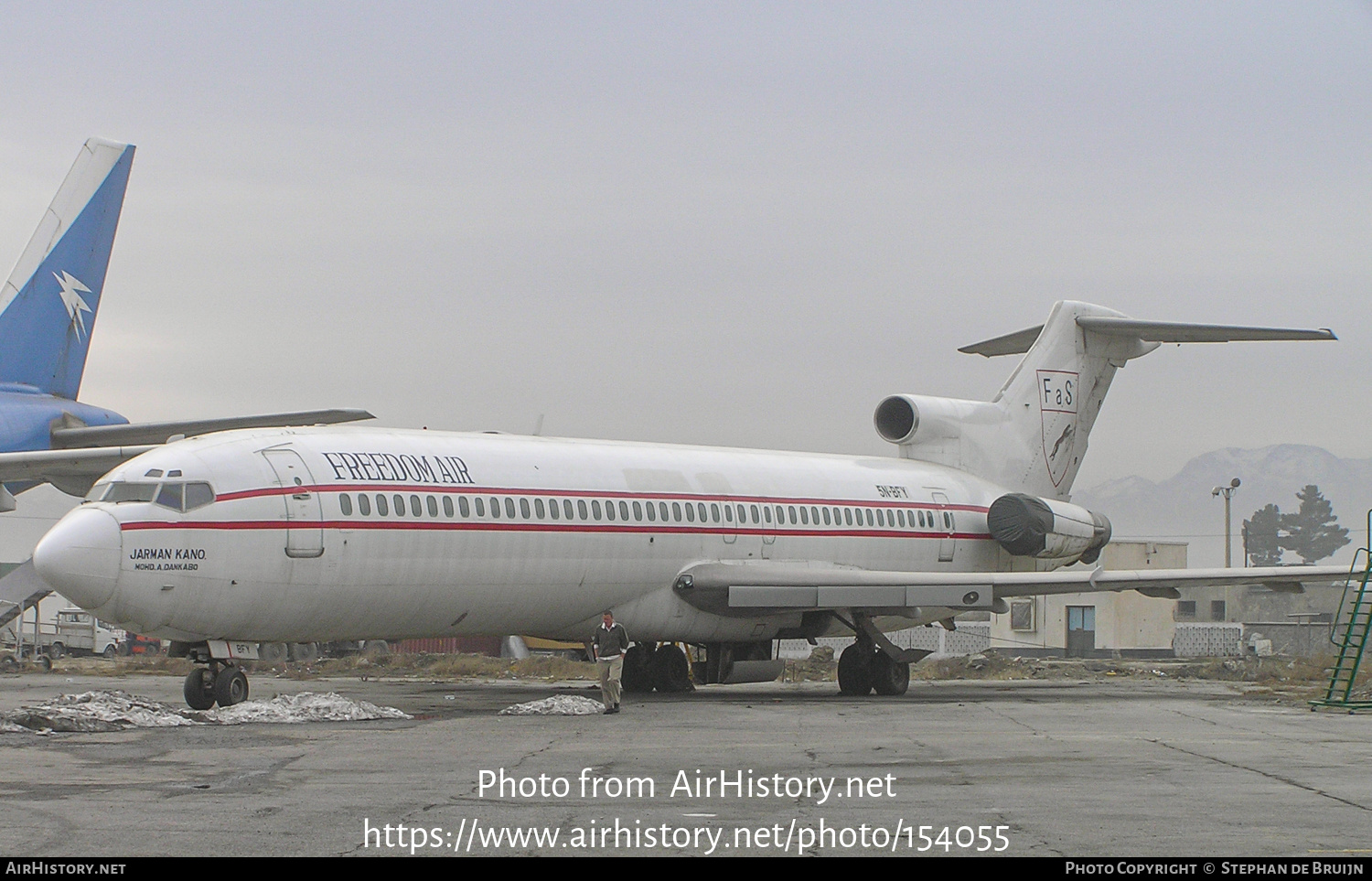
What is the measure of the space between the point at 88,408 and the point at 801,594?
11739 mm

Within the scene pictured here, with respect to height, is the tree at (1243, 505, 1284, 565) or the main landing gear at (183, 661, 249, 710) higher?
the tree at (1243, 505, 1284, 565)

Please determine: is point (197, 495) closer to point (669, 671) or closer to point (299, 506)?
point (299, 506)

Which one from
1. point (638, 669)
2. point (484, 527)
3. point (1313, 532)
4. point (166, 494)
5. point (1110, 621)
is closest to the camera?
point (166, 494)

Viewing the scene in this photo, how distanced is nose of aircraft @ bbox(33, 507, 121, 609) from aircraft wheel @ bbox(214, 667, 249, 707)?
183 centimetres

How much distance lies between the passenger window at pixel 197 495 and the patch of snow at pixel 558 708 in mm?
4357

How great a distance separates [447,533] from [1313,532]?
144 m

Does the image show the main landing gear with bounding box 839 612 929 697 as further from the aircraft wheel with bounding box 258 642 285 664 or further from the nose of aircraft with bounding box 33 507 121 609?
the nose of aircraft with bounding box 33 507 121 609

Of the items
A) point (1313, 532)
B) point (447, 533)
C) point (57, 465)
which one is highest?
point (1313, 532)

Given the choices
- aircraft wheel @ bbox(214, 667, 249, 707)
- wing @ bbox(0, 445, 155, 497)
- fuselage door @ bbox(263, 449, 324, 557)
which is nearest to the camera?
aircraft wheel @ bbox(214, 667, 249, 707)

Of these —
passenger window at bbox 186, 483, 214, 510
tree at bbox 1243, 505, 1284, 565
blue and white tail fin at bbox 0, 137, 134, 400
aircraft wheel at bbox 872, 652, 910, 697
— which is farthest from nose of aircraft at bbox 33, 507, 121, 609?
tree at bbox 1243, 505, 1284, 565

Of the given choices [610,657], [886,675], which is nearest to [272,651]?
[610,657]

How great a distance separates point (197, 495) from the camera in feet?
60.7

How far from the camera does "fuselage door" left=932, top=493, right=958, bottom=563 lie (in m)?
28.9
